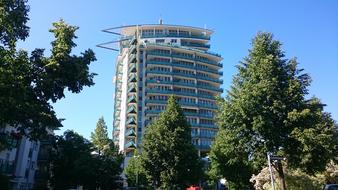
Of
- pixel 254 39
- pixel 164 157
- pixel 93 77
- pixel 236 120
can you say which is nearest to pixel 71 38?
pixel 93 77

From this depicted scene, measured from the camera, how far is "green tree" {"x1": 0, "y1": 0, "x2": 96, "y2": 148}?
69.3 ft

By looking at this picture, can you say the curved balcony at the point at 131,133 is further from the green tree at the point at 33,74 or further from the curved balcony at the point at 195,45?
the green tree at the point at 33,74

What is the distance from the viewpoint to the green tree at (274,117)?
1206 inches

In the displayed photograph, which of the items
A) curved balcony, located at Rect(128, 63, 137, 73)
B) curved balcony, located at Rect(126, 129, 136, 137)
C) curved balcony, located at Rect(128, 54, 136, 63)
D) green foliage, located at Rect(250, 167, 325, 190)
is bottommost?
green foliage, located at Rect(250, 167, 325, 190)

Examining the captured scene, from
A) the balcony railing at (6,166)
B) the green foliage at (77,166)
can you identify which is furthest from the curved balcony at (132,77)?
the balcony railing at (6,166)

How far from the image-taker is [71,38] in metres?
24.8

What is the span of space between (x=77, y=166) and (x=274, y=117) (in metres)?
36.7

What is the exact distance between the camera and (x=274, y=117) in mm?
31531

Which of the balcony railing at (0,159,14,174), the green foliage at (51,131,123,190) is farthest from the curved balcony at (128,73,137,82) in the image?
the balcony railing at (0,159,14,174)

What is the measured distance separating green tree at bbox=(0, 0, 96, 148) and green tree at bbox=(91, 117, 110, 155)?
191ft

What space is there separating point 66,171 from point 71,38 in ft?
125

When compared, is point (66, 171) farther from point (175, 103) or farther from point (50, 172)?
point (175, 103)

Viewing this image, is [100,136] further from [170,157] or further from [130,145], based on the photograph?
[170,157]

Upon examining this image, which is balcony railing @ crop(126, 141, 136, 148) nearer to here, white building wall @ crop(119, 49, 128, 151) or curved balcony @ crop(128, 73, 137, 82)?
white building wall @ crop(119, 49, 128, 151)
